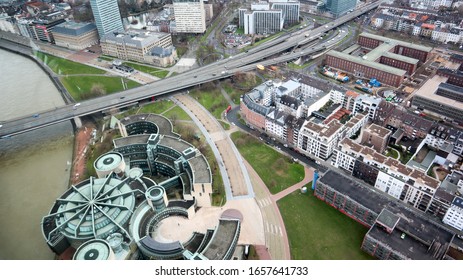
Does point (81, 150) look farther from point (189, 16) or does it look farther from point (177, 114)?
point (189, 16)

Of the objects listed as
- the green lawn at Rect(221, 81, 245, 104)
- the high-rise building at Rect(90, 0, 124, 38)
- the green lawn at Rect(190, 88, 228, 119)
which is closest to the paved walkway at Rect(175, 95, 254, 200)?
the green lawn at Rect(190, 88, 228, 119)

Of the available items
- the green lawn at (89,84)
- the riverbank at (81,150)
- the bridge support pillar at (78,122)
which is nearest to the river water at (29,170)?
the riverbank at (81,150)

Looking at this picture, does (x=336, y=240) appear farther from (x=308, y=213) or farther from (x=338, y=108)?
(x=338, y=108)

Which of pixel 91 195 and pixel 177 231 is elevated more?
pixel 91 195

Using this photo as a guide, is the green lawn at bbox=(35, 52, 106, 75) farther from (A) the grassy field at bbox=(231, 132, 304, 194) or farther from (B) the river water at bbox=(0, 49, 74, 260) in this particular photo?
(A) the grassy field at bbox=(231, 132, 304, 194)

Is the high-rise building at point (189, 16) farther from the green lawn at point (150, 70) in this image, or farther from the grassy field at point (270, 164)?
the grassy field at point (270, 164)

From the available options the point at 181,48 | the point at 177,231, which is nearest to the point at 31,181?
the point at 177,231

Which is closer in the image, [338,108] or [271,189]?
[271,189]
